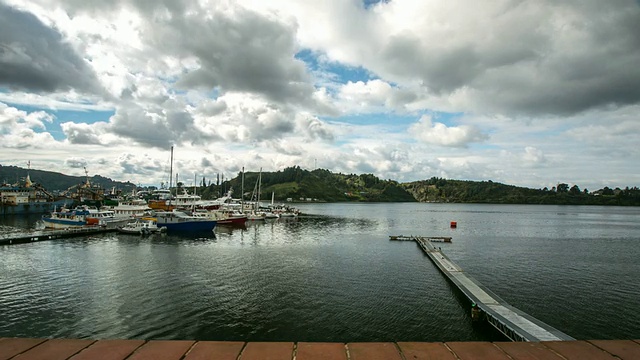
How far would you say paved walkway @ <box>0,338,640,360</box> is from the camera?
7176 millimetres

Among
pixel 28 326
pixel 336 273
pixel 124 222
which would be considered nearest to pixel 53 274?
pixel 28 326

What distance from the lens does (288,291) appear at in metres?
38.9

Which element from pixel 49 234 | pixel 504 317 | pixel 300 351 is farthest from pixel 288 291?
pixel 49 234

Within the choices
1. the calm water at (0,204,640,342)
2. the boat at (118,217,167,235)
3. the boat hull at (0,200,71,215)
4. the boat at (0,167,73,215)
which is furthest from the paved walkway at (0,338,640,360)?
the boat hull at (0,200,71,215)

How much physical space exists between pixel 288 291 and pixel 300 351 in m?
32.8

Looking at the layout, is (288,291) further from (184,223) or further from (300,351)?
(184,223)

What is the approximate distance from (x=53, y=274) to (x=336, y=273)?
38.5 m

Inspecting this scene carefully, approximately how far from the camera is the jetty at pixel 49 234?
6775cm

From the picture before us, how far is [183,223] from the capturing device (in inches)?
3617

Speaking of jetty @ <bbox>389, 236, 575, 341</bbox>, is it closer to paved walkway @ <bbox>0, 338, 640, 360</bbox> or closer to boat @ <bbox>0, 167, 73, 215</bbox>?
paved walkway @ <bbox>0, 338, 640, 360</bbox>

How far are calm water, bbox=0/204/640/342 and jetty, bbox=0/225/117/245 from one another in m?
4.59

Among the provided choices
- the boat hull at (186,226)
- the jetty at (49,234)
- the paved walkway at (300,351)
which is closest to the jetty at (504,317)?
the paved walkway at (300,351)

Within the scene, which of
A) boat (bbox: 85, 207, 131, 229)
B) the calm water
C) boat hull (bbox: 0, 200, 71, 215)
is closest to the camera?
the calm water

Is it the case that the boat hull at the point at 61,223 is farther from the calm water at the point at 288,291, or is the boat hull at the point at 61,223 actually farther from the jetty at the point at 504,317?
the jetty at the point at 504,317
